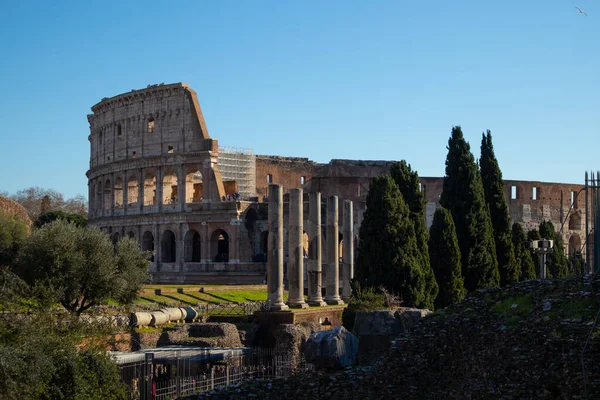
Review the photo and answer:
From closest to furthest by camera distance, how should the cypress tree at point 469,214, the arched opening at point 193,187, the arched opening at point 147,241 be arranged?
1. the cypress tree at point 469,214
2. the arched opening at point 193,187
3. the arched opening at point 147,241

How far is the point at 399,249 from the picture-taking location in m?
24.7

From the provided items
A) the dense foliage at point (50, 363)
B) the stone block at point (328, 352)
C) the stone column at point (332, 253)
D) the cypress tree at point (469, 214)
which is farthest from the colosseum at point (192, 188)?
the stone block at point (328, 352)

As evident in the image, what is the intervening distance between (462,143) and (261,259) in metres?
18.9

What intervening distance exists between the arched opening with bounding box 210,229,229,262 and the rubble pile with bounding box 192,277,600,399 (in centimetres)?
3499

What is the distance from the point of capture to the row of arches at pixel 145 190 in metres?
49.1

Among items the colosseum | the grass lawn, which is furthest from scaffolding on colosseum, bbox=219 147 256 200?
the grass lawn

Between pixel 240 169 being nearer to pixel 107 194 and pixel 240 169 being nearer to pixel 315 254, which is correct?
pixel 107 194

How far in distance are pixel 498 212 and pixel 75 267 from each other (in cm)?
1540

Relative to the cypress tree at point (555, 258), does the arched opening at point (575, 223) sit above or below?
above

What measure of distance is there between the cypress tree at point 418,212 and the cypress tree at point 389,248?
1.45 ft

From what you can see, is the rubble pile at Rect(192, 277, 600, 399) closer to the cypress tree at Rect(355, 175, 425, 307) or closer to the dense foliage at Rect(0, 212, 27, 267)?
the cypress tree at Rect(355, 175, 425, 307)

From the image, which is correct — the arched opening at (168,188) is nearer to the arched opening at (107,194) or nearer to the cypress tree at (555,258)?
the arched opening at (107,194)

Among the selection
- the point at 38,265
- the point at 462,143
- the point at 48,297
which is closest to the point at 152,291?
the point at 38,265

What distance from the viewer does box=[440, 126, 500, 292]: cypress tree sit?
27.9m
